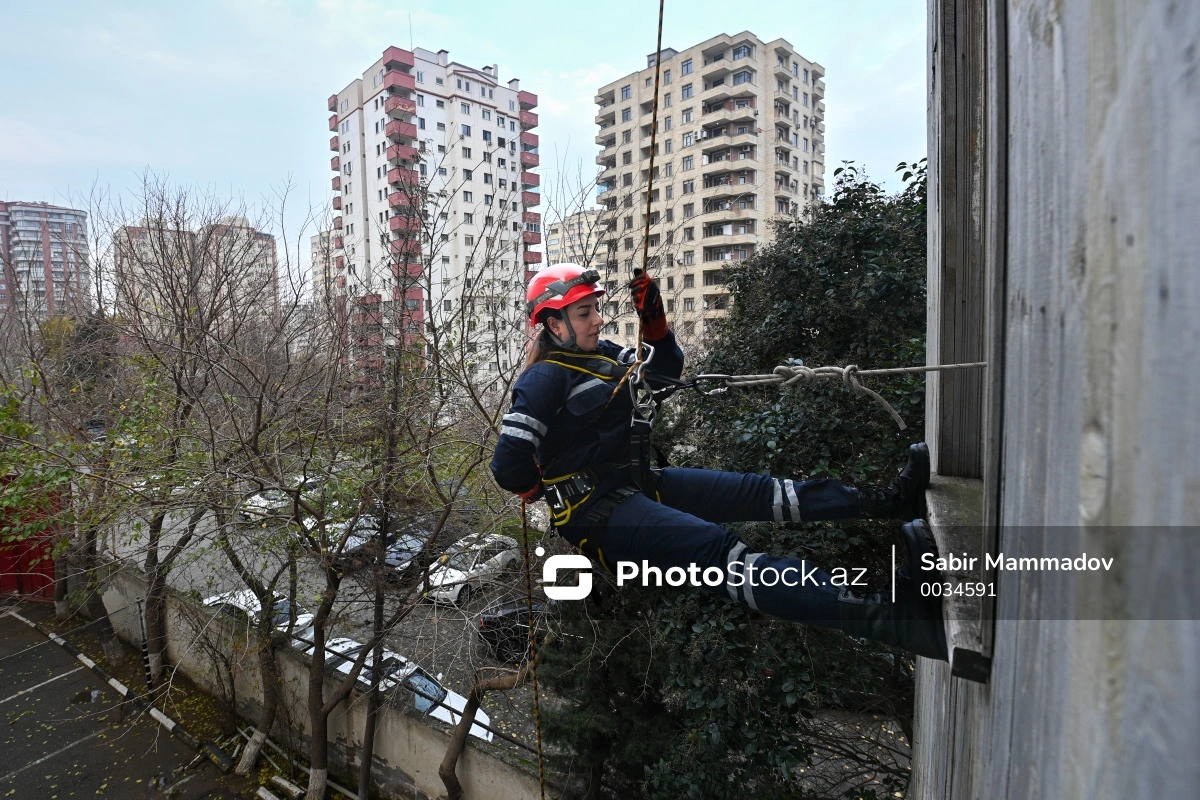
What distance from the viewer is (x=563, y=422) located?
287 centimetres

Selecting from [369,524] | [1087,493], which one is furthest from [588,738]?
[1087,493]

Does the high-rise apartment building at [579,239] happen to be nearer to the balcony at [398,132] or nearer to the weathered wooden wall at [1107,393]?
the balcony at [398,132]

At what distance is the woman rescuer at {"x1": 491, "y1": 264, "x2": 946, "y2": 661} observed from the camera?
241 cm

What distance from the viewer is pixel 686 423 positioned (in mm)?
5910

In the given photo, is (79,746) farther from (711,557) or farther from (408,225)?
(711,557)

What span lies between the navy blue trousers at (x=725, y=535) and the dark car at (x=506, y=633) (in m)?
3.55

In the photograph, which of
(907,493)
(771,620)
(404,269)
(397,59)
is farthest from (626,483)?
(397,59)

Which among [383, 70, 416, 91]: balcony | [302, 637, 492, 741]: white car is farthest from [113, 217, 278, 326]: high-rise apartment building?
[383, 70, 416, 91]: balcony

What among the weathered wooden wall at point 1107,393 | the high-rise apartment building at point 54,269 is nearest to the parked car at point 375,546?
the high-rise apartment building at point 54,269

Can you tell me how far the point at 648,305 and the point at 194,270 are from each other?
7.08 m

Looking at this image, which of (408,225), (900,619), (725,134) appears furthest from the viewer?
(725,134)

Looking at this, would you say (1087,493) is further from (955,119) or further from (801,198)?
(801,198)

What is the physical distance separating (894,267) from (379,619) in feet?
18.7

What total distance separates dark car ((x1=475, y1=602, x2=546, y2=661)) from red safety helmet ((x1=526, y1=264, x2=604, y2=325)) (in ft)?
12.5
